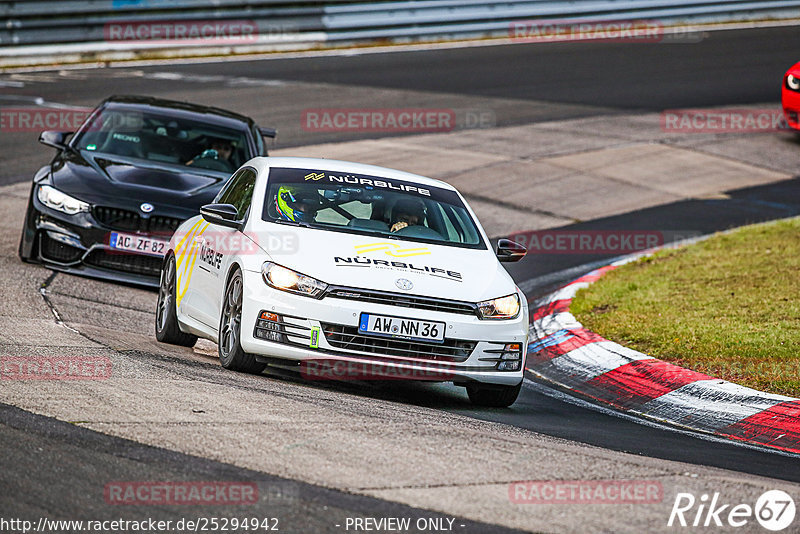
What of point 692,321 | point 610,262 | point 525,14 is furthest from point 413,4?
point 692,321

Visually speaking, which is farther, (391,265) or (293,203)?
(293,203)

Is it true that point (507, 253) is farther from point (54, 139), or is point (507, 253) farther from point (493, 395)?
point (54, 139)

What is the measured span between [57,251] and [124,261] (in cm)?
62

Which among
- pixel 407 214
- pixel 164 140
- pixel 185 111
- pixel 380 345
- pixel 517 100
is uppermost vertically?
pixel 185 111

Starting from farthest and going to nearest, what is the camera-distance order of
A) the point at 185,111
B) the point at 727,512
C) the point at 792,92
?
1. the point at 792,92
2. the point at 185,111
3. the point at 727,512

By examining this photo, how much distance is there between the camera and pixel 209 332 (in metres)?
8.33

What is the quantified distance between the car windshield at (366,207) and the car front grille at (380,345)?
40.9 inches

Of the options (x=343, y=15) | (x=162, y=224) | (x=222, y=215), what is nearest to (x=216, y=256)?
(x=222, y=215)

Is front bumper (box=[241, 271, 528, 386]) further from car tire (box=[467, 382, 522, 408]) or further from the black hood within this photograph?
the black hood

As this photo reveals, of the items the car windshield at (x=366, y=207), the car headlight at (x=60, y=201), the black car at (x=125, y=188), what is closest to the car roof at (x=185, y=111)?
the black car at (x=125, y=188)

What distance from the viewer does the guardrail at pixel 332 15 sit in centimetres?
2555

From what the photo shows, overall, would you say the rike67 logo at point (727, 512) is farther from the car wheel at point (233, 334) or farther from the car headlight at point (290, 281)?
the car wheel at point (233, 334)

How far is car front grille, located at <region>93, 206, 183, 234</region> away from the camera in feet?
35.2

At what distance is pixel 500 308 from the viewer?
7.72 m
